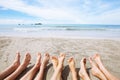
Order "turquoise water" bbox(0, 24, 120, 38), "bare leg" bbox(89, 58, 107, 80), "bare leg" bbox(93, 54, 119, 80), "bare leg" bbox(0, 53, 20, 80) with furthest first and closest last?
"turquoise water" bbox(0, 24, 120, 38)
"bare leg" bbox(0, 53, 20, 80)
"bare leg" bbox(89, 58, 107, 80)
"bare leg" bbox(93, 54, 119, 80)

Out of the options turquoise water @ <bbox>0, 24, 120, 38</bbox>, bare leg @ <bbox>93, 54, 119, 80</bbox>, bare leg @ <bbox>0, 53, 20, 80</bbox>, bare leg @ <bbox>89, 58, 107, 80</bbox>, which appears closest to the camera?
bare leg @ <bbox>93, 54, 119, 80</bbox>

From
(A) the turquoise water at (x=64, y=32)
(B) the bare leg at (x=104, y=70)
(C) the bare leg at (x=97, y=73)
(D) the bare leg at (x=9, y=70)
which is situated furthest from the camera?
(A) the turquoise water at (x=64, y=32)

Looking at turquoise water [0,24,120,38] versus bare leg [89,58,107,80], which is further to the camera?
turquoise water [0,24,120,38]

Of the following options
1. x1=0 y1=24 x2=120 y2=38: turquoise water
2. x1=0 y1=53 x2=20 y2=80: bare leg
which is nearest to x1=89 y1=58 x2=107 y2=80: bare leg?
x1=0 y1=53 x2=20 y2=80: bare leg

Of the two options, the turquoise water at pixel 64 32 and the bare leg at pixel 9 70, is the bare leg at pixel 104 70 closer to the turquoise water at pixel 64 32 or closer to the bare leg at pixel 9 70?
the bare leg at pixel 9 70

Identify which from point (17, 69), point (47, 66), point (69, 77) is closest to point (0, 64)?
point (17, 69)

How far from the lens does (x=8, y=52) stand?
5602 millimetres

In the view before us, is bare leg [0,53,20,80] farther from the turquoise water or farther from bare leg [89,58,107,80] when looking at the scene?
the turquoise water

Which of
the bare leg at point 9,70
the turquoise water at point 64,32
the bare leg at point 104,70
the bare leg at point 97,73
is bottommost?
the turquoise water at point 64,32

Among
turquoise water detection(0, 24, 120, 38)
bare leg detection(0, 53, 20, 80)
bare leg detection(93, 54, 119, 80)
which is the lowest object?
turquoise water detection(0, 24, 120, 38)

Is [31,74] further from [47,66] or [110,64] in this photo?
[110,64]

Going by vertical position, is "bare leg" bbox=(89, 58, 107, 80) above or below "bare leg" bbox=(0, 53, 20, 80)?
above

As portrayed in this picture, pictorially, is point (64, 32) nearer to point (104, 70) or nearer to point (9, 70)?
point (9, 70)

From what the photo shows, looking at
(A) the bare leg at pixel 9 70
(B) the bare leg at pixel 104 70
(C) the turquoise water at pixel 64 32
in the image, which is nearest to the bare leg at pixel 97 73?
(B) the bare leg at pixel 104 70
